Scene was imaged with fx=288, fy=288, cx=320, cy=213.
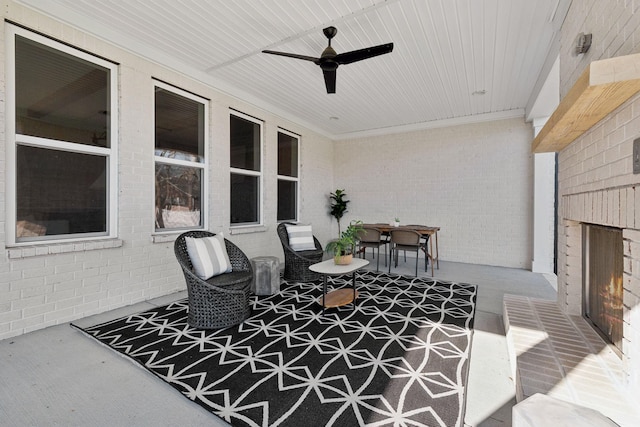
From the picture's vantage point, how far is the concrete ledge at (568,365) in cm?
138

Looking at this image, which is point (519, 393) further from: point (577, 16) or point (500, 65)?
point (500, 65)

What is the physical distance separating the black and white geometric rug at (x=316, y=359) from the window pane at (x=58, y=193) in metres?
1.10

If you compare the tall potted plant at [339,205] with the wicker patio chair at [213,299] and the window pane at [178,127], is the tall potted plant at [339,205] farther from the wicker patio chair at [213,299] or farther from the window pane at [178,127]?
the wicker patio chair at [213,299]

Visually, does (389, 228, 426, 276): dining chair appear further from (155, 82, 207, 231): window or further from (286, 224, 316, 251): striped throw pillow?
(155, 82, 207, 231): window

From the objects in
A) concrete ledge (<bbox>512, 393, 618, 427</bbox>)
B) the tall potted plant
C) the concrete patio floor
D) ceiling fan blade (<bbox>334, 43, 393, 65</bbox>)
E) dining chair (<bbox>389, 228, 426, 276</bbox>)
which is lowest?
the concrete patio floor

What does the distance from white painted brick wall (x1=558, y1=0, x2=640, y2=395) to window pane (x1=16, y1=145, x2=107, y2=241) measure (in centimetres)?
424

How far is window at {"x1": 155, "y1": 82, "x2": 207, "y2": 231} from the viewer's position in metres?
3.68

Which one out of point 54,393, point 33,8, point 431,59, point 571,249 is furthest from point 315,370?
point 33,8

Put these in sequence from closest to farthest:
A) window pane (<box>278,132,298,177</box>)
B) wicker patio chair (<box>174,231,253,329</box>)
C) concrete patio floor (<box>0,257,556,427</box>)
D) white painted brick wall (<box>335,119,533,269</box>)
Answer: concrete patio floor (<box>0,257,556,427</box>) < wicker patio chair (<box>174,231,253,329</box>) < white painted brick wall (<box>335,119,533,269</box>) < window pane (<box>278,132,298,177</box>)

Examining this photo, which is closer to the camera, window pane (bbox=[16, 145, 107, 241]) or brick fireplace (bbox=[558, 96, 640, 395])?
brick fireplace (bbox=[558, 96, 640, 395])

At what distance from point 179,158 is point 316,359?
10.3ft

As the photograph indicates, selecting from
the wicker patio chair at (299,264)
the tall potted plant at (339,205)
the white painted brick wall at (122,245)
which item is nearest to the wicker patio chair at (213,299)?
the white painted brick wall at (122,245)

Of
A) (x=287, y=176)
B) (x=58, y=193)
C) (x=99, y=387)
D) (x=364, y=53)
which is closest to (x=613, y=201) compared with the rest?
(x=364, y=53)

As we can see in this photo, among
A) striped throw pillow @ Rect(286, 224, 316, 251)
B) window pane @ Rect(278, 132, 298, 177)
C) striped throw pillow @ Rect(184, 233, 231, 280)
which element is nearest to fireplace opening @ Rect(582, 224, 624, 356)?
striped throw pillow @ Rect(184, 233, 231, 280)
